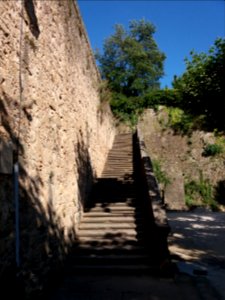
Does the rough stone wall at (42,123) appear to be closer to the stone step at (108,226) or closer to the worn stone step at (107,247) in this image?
the worn stone step at (107,247)

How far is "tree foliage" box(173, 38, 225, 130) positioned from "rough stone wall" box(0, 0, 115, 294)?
4.96 meters

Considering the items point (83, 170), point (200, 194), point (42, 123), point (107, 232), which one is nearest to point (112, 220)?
point (107, 232)

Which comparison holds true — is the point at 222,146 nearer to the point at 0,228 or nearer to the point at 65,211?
the point at 65,211

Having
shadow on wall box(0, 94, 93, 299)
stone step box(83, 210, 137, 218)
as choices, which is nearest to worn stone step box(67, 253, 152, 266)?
shadow on wall box(0, 94, 93, 299)

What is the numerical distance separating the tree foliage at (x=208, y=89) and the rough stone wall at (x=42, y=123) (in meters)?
4.96

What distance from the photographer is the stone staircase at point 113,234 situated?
5328 mm

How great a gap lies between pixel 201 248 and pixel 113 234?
2240mm

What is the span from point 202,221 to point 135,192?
3.89m

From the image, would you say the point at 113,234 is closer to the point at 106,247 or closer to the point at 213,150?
the point at 106,247

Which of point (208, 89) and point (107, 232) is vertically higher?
point (208, 89)

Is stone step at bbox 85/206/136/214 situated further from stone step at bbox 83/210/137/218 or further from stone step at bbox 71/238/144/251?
stone step at bbox 71/238/144/251

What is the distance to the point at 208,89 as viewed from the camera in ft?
35.4

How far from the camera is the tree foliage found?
10.4 meters

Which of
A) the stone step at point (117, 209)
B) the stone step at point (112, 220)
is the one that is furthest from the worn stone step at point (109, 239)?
the stone step at point (117, 209)
